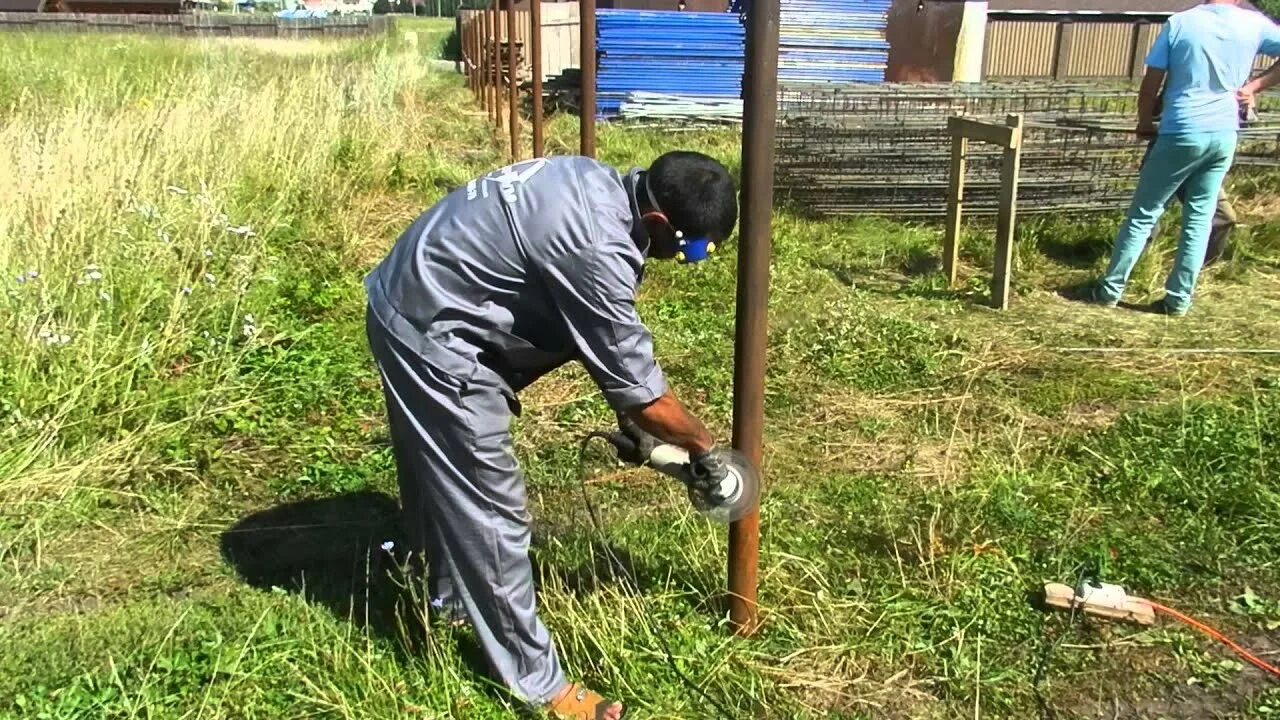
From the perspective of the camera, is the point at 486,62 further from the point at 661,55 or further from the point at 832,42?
the point at 832,42

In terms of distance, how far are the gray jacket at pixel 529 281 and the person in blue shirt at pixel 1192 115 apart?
4143mm

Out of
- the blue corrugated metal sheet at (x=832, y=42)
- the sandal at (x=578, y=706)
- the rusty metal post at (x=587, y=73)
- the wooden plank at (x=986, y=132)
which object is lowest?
the sandal at (x=578, y=706)

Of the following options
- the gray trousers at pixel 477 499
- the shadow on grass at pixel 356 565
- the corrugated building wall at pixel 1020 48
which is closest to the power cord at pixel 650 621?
the shadow on grass at pixel 356 565

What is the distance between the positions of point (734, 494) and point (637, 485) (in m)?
1.29

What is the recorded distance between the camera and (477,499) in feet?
8.58

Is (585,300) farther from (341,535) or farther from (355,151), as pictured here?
(355,151)

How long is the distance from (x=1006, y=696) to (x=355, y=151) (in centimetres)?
668

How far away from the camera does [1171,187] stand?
5602 millimetres

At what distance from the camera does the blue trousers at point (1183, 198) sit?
545cm

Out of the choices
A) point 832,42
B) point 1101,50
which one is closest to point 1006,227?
point 832,42

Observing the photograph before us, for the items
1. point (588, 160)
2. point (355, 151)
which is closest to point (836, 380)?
point (588, 160)

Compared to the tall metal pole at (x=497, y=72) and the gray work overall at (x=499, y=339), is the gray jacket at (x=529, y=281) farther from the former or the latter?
the tall metal pole at (x=497, y=72)

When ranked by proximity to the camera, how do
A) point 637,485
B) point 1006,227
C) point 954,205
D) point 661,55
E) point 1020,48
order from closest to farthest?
point 637,485 < point 1006,227 < point 954,205 < point 661,55 < point 1020,48

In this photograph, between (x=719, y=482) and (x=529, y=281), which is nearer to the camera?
(x=529, y=281)
